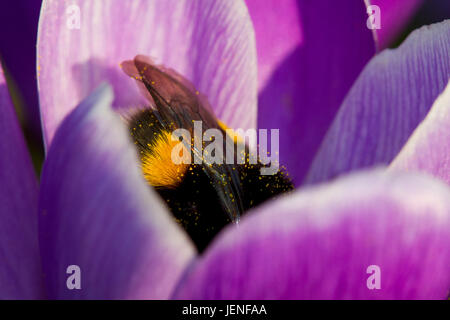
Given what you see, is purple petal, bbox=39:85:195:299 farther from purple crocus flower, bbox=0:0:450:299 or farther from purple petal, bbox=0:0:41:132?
purple petal, bbox=0:0:41:132

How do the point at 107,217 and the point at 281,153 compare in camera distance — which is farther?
the point at 281,153

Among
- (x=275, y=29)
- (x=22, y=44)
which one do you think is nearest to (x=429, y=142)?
(x=275, y=29)

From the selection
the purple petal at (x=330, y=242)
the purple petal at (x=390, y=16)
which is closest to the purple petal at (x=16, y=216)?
the purple petal at (x=330, y=242)

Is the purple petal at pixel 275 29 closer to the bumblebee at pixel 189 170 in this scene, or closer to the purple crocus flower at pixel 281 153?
the purple crocus flower at pixel 281 153

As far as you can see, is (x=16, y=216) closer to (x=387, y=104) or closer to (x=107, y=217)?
(x=107, y=217)

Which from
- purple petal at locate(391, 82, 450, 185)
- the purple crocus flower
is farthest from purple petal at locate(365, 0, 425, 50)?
purple petal at locate(391, 82, 450, 185)

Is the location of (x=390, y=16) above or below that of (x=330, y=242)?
above

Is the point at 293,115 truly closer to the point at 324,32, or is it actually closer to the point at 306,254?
the point at 324,32
